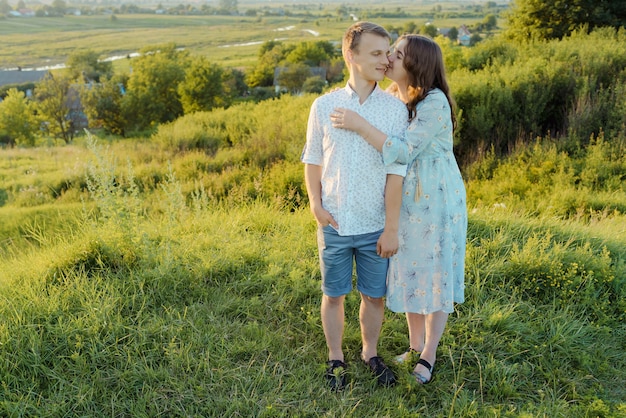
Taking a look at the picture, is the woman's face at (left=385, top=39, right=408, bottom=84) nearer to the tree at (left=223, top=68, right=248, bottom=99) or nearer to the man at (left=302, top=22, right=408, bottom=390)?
the man at (left=302, top=22, right=408, bottom=390)

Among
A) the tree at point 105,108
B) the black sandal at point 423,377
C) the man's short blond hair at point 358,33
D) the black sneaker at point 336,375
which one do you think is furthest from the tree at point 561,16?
the tree at point 105,108

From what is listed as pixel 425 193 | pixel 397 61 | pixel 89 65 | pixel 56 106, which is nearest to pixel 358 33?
pixel 397 61

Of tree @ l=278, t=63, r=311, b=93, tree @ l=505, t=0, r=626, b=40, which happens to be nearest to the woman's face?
tree @ l=505, t=0, r=626, b=40

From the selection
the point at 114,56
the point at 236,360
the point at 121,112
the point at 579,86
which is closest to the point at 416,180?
the point at 236,360

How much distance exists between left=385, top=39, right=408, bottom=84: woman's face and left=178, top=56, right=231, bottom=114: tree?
4251 centimetres

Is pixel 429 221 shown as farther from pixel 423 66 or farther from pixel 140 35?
pixel 140 35

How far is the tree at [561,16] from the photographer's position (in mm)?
14273

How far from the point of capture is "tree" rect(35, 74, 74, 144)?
44.1m

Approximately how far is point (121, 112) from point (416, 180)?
151 feet

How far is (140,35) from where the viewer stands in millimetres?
121625

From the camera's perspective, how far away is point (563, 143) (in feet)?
26.7

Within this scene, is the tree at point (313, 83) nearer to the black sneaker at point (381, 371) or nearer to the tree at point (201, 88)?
the tree at point (201, 88)

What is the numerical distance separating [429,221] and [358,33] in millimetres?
1134

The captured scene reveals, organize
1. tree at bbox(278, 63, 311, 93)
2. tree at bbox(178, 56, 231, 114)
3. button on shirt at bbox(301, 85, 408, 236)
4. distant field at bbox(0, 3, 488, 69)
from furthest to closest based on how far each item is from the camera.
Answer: distant field at bbox(0, 3, 488, 69) < tree at bbox(278, 63, 311, 93) < tree at bbox(178, 56, 231, 114) < button on shirt at bbox(301, 85, 408, 236)
